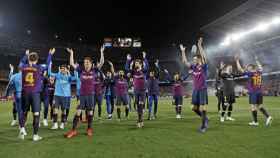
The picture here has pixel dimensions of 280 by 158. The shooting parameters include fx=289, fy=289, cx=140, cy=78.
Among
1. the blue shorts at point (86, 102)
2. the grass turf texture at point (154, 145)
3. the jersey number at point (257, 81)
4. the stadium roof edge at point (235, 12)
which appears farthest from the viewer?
the stadium roof edge at point (235, 12)

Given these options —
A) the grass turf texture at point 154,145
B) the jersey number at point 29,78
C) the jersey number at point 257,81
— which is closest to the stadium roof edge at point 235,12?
the jersey number at point 257,81

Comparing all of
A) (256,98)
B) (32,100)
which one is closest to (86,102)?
(32,100)

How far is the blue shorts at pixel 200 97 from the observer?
34.9 ft

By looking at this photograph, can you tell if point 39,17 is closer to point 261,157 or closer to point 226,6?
point 226,6

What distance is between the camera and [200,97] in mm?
10664

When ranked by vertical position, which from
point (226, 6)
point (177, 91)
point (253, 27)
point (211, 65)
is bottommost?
point (177, 91)

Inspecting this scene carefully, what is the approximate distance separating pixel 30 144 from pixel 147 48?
6509 centimetres

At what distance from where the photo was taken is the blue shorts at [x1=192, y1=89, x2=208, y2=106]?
10.6 meters

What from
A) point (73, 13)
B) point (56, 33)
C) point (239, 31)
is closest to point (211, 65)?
point (239, 31)

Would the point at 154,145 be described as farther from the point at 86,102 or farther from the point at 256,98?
the point at 256,98

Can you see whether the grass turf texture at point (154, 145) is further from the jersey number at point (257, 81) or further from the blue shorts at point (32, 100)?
the jersey number at point (257, 81)

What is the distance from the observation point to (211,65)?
61.8 meters

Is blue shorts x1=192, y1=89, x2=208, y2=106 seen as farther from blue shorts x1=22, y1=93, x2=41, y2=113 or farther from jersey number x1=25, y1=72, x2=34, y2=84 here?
jersey number x1=25, y1=72, x2=34, y2=84

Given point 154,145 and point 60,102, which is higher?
point 60,102
